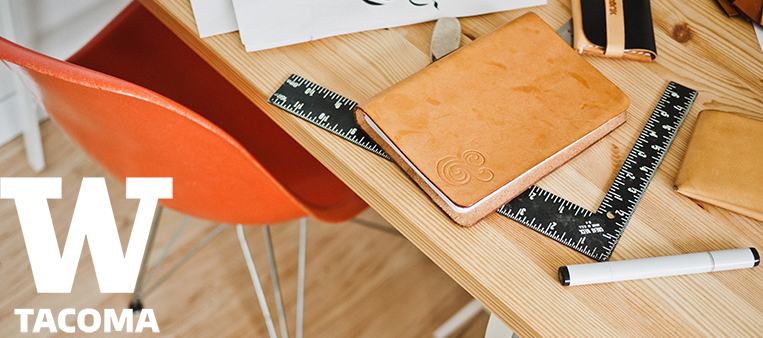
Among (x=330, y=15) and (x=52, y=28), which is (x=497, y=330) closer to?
(x=330, y=15)

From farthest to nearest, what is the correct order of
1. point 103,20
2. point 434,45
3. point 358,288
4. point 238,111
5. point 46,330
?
point 103,20 < point 358,288 < point 46,330 < point 238,111 < point 434,45

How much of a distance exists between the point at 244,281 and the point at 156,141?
0.75 m

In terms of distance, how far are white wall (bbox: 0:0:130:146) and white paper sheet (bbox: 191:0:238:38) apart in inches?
30.6

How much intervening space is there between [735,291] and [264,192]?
60 centimetres

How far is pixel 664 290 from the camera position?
0.55 meters

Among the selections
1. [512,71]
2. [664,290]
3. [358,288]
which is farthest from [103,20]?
[664,290]

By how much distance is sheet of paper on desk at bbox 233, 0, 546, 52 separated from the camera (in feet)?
2.27

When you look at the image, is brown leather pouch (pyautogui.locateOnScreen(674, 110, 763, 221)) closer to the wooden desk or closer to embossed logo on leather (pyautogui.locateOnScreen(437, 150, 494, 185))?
the wooden desk

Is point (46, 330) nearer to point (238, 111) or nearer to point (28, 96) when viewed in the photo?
point (28, 96)

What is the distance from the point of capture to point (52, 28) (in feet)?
4.45

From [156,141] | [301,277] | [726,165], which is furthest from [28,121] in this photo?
[726,165]

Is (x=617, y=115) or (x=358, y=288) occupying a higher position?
(x=617, y=115)

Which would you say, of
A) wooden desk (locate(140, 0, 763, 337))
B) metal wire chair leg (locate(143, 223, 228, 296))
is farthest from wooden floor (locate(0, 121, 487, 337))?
wooden desk (locate(140, 0, 763, 337))

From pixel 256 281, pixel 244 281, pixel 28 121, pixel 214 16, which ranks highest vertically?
pixel 214 16
